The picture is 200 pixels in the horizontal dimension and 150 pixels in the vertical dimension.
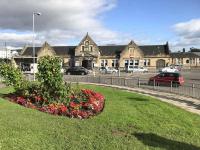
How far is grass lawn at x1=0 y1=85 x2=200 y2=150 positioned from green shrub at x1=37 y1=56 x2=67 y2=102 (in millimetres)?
2157

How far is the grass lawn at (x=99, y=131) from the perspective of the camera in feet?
30.0

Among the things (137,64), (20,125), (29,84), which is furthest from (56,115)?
(137,64)

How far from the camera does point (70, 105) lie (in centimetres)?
1475

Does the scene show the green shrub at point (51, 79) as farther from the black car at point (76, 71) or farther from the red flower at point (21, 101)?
the black car at point (76, 71)

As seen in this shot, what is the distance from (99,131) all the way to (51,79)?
5598mm

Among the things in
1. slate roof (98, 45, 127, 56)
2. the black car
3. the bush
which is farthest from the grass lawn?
slate roof (98, 45, 127, 56)

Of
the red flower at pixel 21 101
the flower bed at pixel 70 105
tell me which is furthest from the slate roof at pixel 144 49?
the red flower at pixel 21 101

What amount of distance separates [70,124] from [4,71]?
8.07 meters

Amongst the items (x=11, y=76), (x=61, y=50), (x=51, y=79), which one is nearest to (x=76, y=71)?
(x=61, y=50)

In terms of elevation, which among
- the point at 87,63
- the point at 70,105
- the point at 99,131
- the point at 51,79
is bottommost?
the point at 99,131

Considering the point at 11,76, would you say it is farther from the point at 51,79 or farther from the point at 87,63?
the point at 87,63

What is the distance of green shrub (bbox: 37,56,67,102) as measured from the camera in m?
15.7

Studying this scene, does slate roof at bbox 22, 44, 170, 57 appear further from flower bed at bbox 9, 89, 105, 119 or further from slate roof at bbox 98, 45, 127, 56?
flower bed at bbox 9, 89, 105, 119

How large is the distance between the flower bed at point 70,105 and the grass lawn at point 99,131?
2.07 ft
